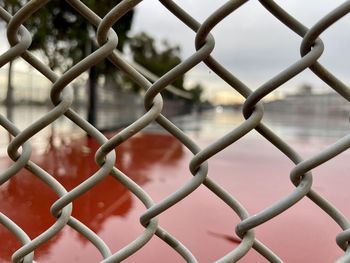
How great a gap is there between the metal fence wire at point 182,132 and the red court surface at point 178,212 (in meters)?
0.63

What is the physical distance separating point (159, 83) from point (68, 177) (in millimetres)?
2499

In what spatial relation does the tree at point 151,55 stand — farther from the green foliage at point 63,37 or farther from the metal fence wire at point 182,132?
the metal fence wire at point 182,132

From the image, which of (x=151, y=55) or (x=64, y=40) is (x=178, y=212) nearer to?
(x=64, y=40)

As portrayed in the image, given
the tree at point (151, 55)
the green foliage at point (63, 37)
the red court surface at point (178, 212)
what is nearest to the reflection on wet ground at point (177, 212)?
the red court surface at point (178, 212)

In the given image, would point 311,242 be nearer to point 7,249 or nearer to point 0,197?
point 7,249

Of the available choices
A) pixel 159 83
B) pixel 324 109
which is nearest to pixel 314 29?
pixel 159 83

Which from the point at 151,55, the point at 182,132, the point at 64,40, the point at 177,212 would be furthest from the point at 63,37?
the point at 151,55

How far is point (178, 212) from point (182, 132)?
53.8 inches

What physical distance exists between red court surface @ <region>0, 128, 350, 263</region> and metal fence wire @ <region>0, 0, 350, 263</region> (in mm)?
627

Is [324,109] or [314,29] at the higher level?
[314,29]

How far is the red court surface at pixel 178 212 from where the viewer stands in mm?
1505

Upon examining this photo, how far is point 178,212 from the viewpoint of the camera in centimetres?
210

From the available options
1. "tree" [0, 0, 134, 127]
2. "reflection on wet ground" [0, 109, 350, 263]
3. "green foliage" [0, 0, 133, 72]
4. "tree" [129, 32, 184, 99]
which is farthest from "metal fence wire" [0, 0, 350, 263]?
"tree" [129, 32, 184, 99]

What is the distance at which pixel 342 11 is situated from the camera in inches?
25.4
